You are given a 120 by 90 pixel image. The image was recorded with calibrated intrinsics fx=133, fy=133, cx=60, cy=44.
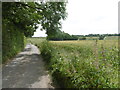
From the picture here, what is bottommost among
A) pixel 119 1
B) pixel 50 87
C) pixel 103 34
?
pixel 50 87

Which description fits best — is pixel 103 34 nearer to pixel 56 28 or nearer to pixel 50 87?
pixel 50 87

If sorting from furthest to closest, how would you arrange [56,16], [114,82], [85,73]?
[56,16] → [85,73] → [114,82]

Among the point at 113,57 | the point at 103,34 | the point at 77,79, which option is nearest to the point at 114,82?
the point at 113,57

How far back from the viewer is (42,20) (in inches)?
542

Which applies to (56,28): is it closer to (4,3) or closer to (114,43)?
(4,3)

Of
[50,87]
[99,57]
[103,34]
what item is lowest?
[50,87]

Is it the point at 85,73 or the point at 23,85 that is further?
the point at 23,85

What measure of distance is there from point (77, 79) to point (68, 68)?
106cm

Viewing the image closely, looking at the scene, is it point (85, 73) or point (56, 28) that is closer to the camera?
point (85, 73)

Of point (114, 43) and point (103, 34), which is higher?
point (103, 34)

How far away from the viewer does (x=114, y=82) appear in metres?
2.79

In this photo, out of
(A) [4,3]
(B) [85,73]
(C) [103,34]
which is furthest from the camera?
(A) [4,3]

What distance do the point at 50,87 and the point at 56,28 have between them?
8.00 meters

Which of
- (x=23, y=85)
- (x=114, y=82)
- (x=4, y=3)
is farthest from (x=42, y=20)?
(x=114, y=82)
